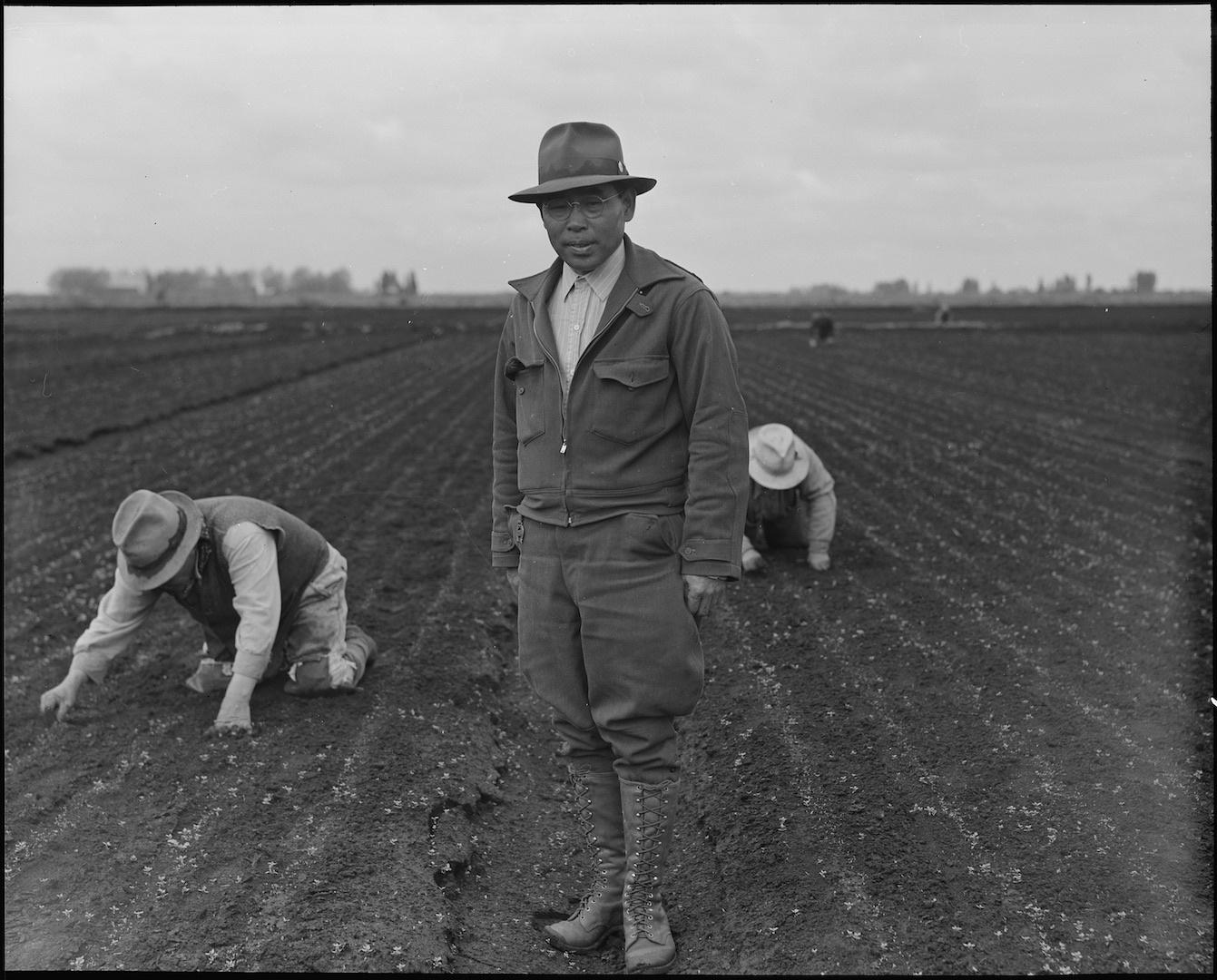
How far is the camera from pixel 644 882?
9.29 ft

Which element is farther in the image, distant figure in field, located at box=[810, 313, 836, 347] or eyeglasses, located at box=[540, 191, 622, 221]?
distant figure in field, located at box=[810, 313, 836, 347]

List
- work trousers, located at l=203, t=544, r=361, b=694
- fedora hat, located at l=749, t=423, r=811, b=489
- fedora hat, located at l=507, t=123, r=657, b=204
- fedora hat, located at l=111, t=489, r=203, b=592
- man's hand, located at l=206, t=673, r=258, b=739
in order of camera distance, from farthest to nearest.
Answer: fedora hat, located at l=749, t=423, r=811, b=489, work trousers, located at l=203, t=544, r=361, b=694, man's hand, located at l=206, t=673, r=258, b=739, fedora hat, located at l=111, t=489, r=203, b=592, fedora hat, located at l=507, t=123, r=657, b=204

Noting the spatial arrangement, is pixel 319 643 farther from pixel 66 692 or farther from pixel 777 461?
pixel 777 461

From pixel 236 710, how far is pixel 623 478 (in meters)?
2.39

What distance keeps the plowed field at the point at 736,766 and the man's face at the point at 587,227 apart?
1.83 metres

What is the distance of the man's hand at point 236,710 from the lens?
432 centimetres

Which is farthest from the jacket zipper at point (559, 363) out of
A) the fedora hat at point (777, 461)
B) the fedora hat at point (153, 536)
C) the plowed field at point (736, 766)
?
the fedora hat at point (777, 461)

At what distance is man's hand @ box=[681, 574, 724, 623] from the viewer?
2.65 meters

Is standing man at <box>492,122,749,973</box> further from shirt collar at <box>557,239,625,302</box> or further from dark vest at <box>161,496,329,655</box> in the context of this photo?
dark vest at <box>161,496,329,655</box>

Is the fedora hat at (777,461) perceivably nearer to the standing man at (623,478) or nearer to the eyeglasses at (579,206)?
the standing man at (623,478)

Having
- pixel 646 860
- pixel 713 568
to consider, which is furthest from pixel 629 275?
pixel 646 860

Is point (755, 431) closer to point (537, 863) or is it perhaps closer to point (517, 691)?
point (517, 691)

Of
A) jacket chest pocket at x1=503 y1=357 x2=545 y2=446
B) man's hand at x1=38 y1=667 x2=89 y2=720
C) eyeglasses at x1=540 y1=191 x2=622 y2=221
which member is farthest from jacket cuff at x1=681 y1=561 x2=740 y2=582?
man's hand at x1=38 y1=667 x2=89 y2=720

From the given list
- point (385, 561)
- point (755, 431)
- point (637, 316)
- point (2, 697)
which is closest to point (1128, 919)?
point (637, 316)
